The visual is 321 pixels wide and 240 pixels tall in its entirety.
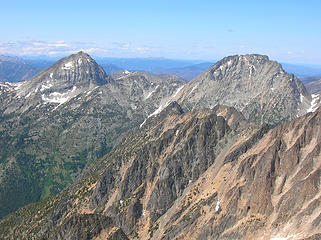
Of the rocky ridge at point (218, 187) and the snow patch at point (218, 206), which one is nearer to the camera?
the rocky ridge at point (218, 187)

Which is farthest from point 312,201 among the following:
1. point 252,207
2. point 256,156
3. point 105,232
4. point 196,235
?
point 105,232

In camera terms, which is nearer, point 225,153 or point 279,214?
point 279,214

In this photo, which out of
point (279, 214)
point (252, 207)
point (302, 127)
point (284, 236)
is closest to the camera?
point (284, 236)

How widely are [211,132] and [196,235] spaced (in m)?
70.3

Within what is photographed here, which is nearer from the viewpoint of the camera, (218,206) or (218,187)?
(218,206)

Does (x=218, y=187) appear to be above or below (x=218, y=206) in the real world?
above

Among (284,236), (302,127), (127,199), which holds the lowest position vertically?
(127,199)

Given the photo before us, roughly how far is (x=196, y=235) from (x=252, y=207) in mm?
25244

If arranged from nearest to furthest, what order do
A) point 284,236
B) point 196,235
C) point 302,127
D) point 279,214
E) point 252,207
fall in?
point 284,236, point 279,214, point 252,207, point 196,235, point 302,127

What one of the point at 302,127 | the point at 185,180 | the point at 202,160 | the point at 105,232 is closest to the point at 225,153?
the point at 202,160

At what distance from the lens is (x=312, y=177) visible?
116938 mm

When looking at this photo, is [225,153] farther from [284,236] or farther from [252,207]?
[284,236]

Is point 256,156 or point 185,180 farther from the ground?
point 256,156

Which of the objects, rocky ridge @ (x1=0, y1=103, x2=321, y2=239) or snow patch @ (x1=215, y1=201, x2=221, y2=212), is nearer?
rocky ridge @ (x1=0, y1=103, x2=321, y2=239)
